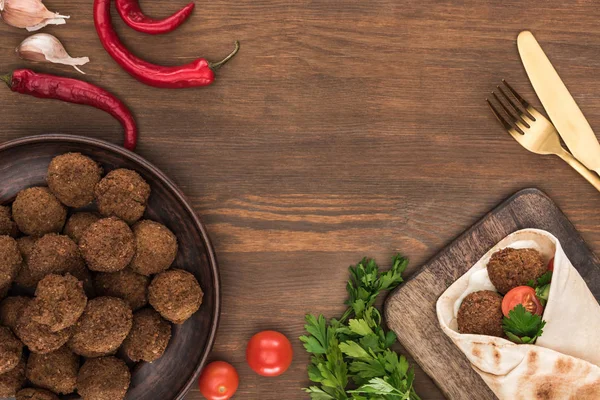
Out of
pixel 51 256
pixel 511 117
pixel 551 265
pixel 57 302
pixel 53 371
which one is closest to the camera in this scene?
pixel 57 302

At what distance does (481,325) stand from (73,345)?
1874mm

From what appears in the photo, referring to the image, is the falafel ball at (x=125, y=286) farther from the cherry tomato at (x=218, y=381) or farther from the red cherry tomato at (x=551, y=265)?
the red cherry tomato at (x=551, y=265)

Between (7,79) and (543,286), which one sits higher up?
(7,79)

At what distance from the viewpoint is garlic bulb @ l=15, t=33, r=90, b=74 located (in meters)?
2.83

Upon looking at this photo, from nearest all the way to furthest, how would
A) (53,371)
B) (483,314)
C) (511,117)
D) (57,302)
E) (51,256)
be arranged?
1. (57,302)
2. (51,256)
3. (53,371)
4. (483,314)
5. (511,117)

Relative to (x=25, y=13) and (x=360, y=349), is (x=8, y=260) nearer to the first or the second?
(x=25, y=13)

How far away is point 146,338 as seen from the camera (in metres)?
2.73

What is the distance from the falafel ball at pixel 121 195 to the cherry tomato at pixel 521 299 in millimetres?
1742

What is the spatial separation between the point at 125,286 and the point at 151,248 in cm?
23

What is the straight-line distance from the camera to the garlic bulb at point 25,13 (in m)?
2.81

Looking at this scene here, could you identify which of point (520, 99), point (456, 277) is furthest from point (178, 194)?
point (520, 99)

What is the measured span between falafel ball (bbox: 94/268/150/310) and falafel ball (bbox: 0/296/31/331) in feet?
1.06

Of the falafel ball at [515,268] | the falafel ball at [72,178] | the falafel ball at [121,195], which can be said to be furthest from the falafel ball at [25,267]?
the falafel ball at [515,268]

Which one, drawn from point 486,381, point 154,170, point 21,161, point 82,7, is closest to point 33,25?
point 82,7
